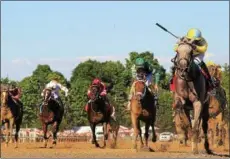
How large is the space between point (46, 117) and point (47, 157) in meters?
13.5

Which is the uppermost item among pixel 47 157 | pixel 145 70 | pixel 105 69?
pixel 105 69

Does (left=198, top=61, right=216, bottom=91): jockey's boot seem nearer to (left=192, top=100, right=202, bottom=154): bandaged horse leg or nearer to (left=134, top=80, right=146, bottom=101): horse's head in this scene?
(left=192, top=100, right=202, bottom=154): bandaged horse leg

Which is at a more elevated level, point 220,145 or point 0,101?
point 0,101

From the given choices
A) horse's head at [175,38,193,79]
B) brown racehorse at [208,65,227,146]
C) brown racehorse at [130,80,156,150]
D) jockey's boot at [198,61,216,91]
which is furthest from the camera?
brown racehorse at [208,65,227,146]

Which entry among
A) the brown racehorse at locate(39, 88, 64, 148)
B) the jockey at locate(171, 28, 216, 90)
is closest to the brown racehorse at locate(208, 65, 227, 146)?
the jockey at locate(171, 28, 216, 90)

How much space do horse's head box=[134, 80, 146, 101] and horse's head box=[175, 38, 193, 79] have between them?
8.45 feet

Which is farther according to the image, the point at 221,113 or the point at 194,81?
the point at 221,113

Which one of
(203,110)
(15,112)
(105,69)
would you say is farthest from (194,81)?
(105,69)

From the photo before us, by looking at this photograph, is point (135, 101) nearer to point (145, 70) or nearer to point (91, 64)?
point (145, 70)

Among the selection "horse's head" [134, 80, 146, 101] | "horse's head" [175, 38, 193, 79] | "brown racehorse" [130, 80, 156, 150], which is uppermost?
"horse's head" [175, 38, 193, 79]

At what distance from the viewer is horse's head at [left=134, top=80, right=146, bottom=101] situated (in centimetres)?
2256

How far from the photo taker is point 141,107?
23.4 meters

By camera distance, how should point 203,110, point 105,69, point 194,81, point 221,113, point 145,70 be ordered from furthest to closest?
point 105,69 < point 221,113 < point 145,70 < point 203,110 < point 194,81

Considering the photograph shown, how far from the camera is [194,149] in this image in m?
19.8
